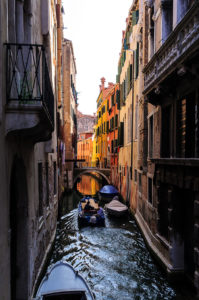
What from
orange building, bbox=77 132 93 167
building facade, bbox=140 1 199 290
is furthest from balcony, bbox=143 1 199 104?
orange building, bbox=77 132 93 167

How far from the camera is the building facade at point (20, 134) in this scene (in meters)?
4.21

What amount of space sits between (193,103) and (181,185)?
2089mm

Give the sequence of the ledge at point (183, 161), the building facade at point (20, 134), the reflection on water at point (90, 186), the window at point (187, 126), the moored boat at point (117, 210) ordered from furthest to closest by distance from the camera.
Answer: the reflection on water at point (90, 186) → the moored boat at point (117, 210) → the window at point (187, 126) → the ledge at point (183, 161) → the building facade at point (20, 134)

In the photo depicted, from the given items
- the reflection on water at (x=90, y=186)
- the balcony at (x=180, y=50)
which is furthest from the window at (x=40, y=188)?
the reflection on water at (x=90, y=186)

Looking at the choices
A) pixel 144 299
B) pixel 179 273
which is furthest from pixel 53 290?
pixel 179 273

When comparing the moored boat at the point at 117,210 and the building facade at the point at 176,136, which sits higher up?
the building facade at the point at 176,136

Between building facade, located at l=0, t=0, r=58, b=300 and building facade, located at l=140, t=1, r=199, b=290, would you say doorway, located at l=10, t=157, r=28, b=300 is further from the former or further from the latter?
building facade, located at l=140, t=1, r=199, b=290

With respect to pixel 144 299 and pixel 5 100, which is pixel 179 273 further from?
pixel 5 100

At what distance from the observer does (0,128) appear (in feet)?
13.0

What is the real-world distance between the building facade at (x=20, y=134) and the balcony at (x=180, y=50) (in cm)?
291

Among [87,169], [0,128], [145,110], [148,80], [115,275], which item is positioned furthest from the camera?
[87,169]

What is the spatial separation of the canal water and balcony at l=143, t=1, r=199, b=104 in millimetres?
5585

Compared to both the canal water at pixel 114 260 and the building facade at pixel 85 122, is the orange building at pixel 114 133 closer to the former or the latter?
the canal water at pixel 114 260

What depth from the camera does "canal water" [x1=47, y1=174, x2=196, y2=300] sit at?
802cm
